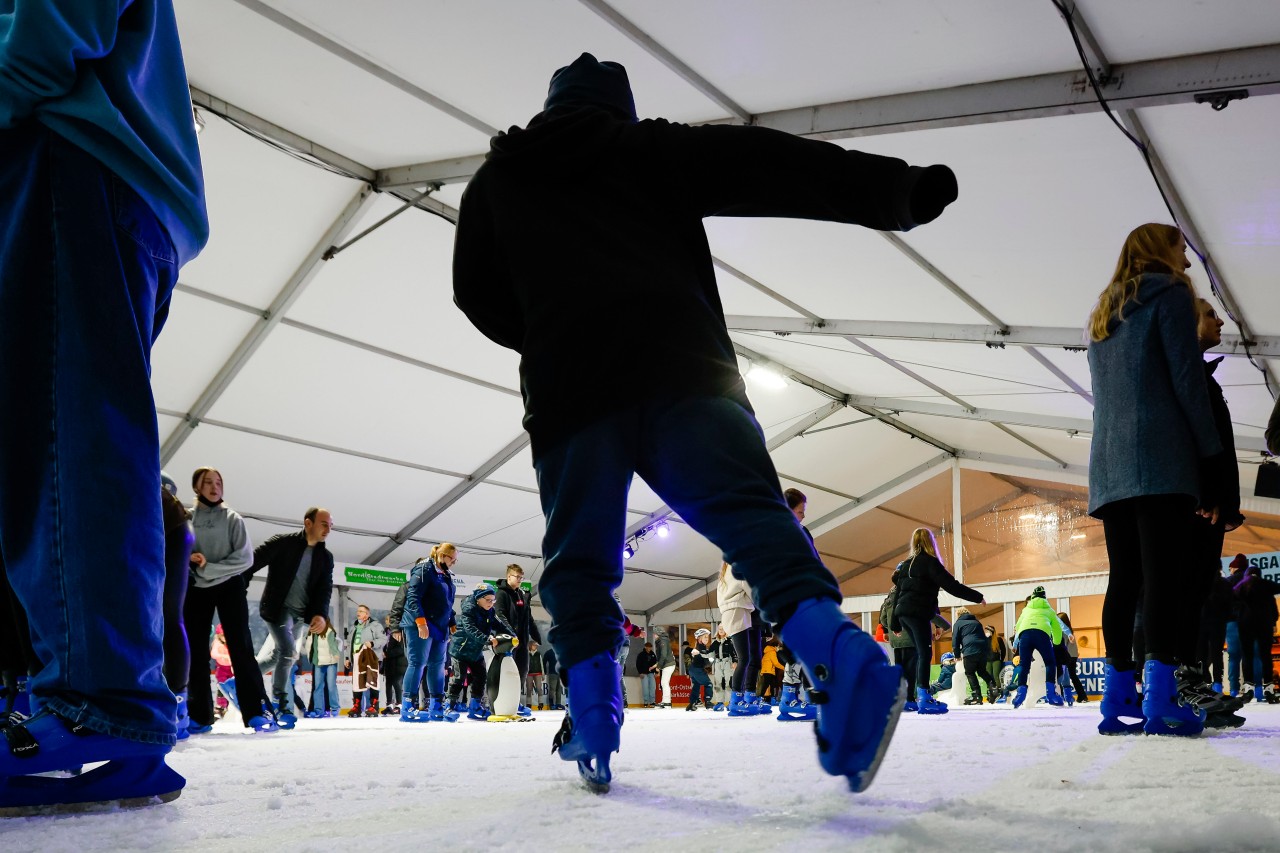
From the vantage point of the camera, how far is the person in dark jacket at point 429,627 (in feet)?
26.2

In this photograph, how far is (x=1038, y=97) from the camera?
512 centimetres

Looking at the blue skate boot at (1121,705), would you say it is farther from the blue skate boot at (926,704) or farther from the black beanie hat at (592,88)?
the blue skate boot at (926,704)

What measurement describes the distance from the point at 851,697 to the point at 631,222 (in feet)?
2.82

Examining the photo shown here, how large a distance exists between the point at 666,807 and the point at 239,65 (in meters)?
6.64

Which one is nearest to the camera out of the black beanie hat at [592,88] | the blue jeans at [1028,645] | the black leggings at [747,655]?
the black beanie hat at [592,88]

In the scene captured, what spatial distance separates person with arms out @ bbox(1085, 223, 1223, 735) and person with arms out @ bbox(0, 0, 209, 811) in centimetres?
246

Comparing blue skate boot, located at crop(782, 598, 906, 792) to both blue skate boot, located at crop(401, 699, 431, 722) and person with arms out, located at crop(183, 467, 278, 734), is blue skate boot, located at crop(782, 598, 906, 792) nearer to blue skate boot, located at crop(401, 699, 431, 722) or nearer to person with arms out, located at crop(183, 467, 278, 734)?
person with arms out, located at crop(183, 467, 278, 734)

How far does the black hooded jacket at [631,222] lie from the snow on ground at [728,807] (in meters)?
0.57

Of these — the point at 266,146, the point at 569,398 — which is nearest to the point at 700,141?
the point at 569,398

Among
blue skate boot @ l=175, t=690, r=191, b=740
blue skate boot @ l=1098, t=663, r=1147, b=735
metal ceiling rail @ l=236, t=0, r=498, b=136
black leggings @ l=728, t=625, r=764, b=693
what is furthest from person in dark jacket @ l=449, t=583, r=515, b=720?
blue skate boot @ l=1098, t=663, r=1147, b=735

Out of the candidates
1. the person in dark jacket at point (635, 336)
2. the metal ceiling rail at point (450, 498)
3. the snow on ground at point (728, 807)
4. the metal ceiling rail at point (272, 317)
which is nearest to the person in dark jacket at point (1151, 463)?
the snow on ground at point (728, 807)

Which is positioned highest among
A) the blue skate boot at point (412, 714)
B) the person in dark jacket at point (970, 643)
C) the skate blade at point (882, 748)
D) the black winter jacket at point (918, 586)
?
the black winter jacket at point (918, 586)

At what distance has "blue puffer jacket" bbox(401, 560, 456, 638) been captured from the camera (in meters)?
7.97

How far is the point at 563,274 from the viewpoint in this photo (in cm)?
163
